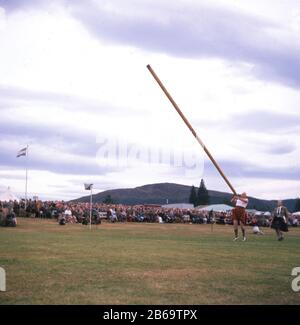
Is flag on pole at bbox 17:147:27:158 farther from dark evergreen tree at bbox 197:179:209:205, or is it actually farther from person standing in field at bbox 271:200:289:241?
dark evergreen tree at bbox 197:179:209:205

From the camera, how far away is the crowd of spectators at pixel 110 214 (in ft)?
113

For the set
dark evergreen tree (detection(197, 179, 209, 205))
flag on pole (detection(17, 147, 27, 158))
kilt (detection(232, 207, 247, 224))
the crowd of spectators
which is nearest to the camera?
kilt (detection(232, 207, 247, 224))

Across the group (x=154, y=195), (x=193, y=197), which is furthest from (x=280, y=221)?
(x=154, y=195)

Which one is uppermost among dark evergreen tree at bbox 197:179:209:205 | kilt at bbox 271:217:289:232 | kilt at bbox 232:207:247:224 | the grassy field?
dark evergreen tree at bbox 197:179:209:205

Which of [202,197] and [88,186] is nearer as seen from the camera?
[88,186]

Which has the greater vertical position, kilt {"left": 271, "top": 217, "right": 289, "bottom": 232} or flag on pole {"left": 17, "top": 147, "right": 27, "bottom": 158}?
flag on pole {"left": 17, "top": 147, "right": 27, "bottom": 158}

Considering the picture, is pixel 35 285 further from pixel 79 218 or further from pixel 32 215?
pixel 32 215

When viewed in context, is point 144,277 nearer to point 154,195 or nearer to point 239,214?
point 239,214

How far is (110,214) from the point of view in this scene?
39250 mm

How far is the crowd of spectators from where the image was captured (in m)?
34.3

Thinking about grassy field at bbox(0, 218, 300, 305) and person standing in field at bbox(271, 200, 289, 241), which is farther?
person standing in field at bbox(271, 200, 289, 241)

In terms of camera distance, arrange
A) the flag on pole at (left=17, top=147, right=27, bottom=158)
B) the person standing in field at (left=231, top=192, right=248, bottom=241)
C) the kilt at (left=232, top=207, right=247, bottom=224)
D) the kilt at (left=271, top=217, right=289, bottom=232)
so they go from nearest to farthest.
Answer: the person standing in field at (left=231, top=192, right=248, bottom=241)
the kilt at (left=232, top=207, right=247, bottom=224)
the kilt at (left=271, top=217, right=289, bottom=232)
the flag on pole at (left=17, top=147, right=27, bottom=158)

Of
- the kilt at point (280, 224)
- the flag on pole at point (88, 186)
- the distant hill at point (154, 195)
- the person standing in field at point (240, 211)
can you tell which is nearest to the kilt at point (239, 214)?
the person standing in field at point (240, 211)

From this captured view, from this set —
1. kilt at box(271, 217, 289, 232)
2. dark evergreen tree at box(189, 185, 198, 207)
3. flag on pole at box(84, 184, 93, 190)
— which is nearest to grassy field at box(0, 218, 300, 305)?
kilt at box(271, 217, 289, 232)
